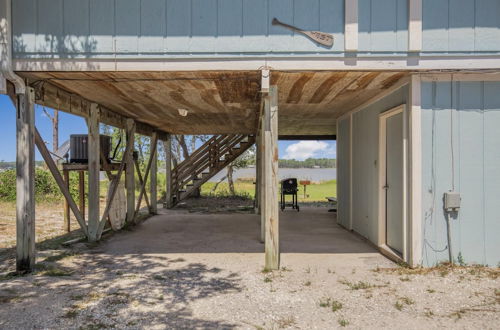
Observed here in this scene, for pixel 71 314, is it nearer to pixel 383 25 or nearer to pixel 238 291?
pixel 238 291

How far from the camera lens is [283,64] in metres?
4.35

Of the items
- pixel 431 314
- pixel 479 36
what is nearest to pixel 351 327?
pixel 431 314

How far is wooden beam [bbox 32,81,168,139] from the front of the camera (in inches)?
194

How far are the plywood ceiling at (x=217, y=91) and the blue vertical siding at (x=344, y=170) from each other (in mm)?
452

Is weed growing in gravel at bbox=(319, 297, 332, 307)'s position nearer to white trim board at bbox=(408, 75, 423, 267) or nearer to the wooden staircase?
white trim board at bbox=(408, 75, 423, 267)

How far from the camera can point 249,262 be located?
511 centimetres

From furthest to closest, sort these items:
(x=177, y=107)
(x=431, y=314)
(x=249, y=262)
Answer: (x=177, y=107) < (x=249, y=262) < (x=431, y=314)

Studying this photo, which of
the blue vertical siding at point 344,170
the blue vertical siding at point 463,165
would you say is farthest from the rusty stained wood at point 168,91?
the blue vertical siding at point 463,165

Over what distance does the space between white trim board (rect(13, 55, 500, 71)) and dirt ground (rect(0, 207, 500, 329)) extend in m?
2.83

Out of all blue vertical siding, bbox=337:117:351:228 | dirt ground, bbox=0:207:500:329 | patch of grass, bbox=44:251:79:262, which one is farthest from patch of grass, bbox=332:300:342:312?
blue vertical siding, bbox=337:117:351:228

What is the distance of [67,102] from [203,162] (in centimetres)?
794

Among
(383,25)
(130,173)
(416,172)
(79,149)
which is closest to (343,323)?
(416,172)

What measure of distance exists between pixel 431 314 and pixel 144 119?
24.7ft

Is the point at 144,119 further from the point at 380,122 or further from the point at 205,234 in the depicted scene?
the point at 380,122
